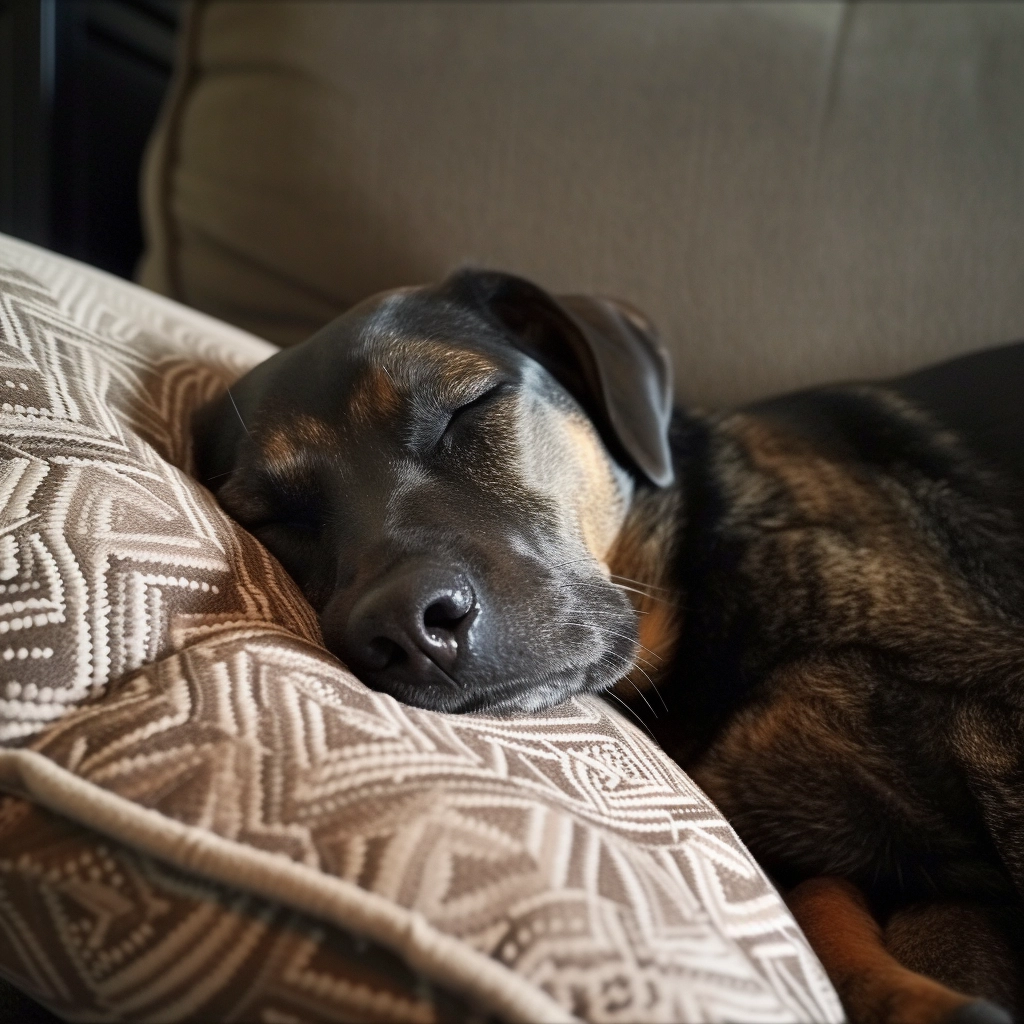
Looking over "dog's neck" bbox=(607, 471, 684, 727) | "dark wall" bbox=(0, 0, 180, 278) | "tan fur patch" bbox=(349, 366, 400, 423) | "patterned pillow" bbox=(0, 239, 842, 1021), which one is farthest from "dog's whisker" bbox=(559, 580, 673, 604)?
"dark wall" bbox=(0, 0, 180, 278)

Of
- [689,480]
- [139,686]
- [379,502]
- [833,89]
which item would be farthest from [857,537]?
[833,89]

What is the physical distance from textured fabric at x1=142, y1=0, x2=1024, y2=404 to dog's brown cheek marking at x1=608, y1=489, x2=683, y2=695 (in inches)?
32.4

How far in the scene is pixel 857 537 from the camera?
1528 millimetres

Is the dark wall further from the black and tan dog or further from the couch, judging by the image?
the black and tan dog

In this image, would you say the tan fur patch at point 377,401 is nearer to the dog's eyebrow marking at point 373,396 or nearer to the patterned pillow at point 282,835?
the dog's eyebrow marking at point 373,396

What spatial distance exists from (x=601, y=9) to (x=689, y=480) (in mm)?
1565

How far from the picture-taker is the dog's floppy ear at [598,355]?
67.3 inches

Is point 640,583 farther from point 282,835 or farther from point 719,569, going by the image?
point 282,835

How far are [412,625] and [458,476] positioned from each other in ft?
1.32

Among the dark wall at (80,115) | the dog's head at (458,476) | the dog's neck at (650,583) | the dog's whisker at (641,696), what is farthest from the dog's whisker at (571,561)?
the dark wall at (80,115)

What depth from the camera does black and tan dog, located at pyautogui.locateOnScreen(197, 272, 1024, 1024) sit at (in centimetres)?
122

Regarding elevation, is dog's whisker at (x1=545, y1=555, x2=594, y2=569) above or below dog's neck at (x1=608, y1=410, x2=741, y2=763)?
above

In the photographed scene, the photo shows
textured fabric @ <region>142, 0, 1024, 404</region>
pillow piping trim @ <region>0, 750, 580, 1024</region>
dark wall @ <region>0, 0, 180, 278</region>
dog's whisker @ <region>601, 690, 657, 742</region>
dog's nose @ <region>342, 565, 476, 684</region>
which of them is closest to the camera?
pillow piping trim @ <region>0, 750, 580, 1024</region>

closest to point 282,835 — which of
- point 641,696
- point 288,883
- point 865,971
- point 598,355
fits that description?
point 288,883
